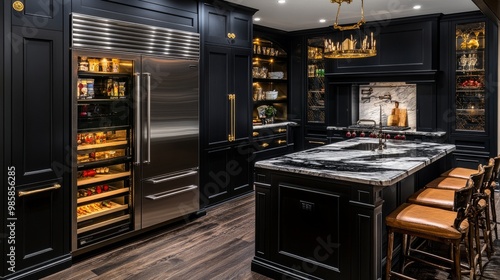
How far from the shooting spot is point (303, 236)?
300 cm

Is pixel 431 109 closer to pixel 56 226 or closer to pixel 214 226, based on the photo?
pixel 214 226

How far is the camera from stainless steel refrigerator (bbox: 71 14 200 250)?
3.48 meters

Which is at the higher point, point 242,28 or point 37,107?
point 242,28

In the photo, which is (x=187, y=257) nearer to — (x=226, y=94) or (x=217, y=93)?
(x=217, y=93)

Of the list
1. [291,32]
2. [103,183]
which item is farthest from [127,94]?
[291,32]

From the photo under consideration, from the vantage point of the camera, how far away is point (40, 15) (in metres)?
3.05

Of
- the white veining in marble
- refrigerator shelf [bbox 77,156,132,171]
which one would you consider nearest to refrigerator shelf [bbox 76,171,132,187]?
refrigerator shelf [bbox 77,156,132,171]

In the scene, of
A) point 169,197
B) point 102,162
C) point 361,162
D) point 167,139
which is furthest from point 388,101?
point 102,162

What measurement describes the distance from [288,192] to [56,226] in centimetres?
197

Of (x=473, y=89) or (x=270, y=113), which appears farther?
(x=270, y=113)

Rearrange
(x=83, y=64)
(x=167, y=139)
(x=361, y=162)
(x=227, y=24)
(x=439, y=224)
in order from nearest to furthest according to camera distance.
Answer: (x=439, y=224)
(x=361, y=162)
(x=83, y=64)
(x=167, y=139)
(x=227, y=24)

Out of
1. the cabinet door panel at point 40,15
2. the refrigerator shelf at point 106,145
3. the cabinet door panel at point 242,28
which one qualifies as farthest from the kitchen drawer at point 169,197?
the cabinet door panel at point 242,28

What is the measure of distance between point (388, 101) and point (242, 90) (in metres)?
2.91

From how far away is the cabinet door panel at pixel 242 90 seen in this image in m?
5.30
